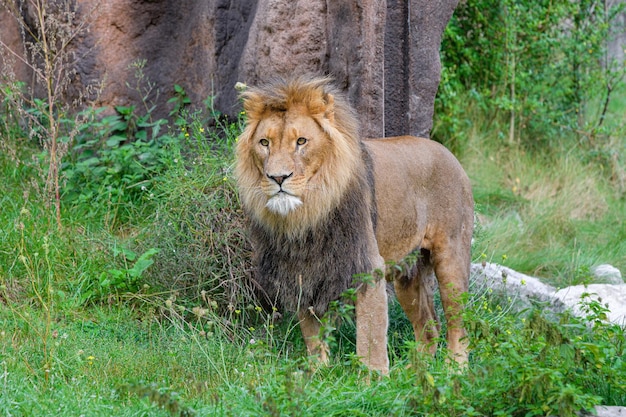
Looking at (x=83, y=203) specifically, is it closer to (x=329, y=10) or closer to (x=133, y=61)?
(x=133, y=61)

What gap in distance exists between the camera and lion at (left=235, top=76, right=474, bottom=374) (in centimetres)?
458

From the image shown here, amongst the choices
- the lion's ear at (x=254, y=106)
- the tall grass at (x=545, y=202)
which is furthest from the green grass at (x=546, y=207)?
the lion's ear at (x=254, y=106)

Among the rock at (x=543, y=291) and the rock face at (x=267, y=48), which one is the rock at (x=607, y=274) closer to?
the rock at (x=543, y=291)

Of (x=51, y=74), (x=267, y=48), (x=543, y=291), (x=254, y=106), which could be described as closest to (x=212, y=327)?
(x=254, y=106)

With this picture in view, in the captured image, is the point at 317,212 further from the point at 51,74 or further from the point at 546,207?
the point at 546,207

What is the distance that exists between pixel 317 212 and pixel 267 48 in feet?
6.05

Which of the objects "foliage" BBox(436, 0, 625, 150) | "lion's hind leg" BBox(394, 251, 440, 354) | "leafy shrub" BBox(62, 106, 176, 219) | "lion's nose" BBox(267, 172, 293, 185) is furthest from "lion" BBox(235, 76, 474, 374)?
"foliage" BBox(436, 0, 625, 150)

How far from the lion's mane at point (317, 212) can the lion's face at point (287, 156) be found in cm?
4

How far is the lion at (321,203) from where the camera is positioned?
15.0 feet

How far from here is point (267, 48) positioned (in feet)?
20.1

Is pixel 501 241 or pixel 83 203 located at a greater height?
pixel 83 203

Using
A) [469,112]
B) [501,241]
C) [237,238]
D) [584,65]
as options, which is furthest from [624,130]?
[237,238]

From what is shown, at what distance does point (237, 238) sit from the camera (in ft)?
18.4

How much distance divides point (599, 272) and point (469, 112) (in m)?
2.90
